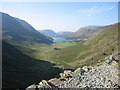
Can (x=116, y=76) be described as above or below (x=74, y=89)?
above

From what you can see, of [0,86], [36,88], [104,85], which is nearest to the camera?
[36,88]

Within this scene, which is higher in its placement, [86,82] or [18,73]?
[18,73]

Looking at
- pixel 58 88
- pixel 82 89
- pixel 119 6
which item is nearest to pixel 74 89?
pixel 82 89

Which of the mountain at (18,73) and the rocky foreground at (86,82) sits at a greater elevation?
the mountain at (18,73)

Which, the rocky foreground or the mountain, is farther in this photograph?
the mountain

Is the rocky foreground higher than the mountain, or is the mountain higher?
the mountain

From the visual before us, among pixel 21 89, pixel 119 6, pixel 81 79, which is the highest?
pixel 119 6

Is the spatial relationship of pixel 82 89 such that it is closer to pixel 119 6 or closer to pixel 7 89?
pixel 7 89

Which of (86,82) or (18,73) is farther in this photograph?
(18,73)

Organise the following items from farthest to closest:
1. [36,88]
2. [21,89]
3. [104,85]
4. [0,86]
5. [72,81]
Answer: [21,89] < [0,86] < [72,81] < [104,85] < [36,88]

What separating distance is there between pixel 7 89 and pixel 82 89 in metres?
26.2

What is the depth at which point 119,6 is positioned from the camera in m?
104

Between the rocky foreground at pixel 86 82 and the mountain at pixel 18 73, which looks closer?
the rocky foreground at pixel 86 82

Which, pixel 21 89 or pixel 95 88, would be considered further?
pixel 21 89
